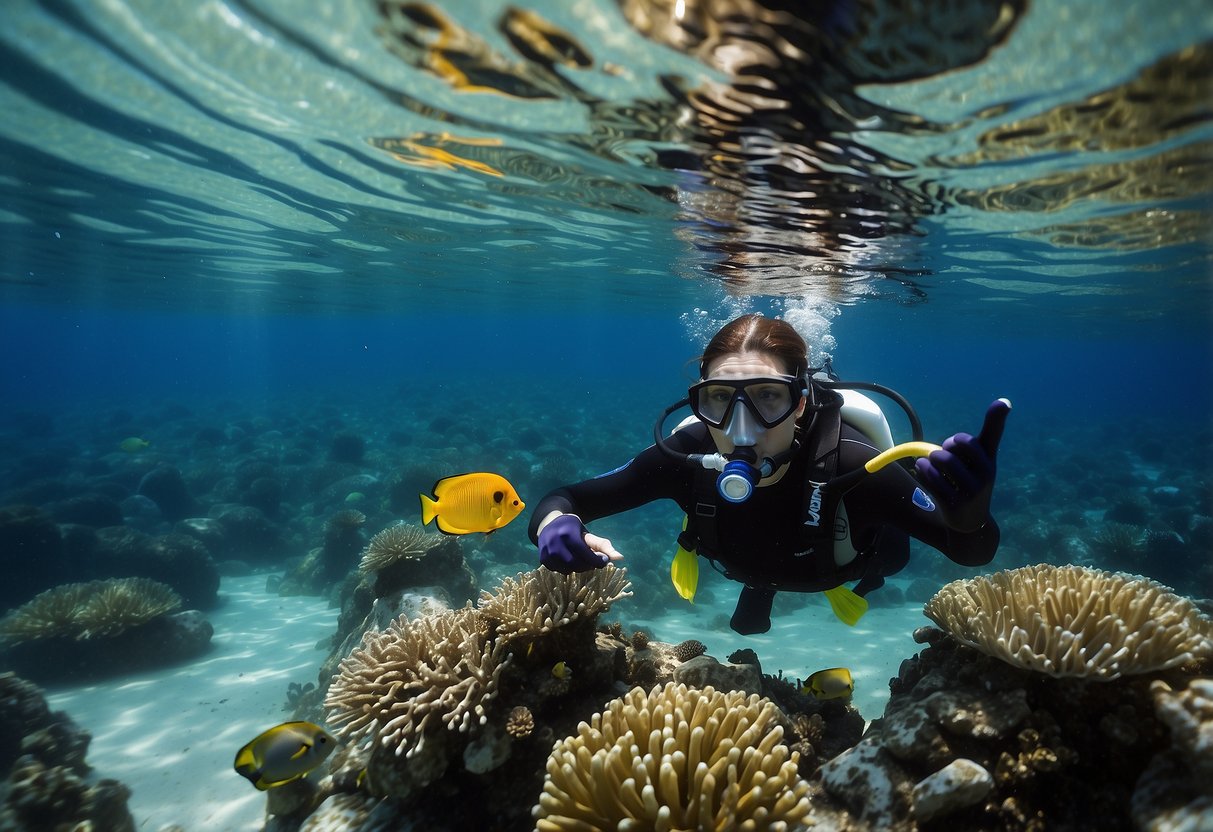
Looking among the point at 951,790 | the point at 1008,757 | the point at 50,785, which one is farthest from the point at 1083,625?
the point at 50,785

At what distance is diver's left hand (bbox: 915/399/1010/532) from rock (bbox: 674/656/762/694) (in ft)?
6.00

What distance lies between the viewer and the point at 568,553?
11.0ft

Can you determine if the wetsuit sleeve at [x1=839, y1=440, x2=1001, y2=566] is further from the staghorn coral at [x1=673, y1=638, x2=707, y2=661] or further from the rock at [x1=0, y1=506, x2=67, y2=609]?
the rock at [x1=0, y1=506, x2=67, y2=609]

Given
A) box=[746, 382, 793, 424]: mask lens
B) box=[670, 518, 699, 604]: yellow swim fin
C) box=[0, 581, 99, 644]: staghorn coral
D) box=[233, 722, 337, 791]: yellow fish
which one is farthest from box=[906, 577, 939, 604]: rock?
box=[0, 581, 99, 644]: staghorn coral

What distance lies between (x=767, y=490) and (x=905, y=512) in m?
0.95

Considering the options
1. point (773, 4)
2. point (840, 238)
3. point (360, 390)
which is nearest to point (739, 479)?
point (773, 4)

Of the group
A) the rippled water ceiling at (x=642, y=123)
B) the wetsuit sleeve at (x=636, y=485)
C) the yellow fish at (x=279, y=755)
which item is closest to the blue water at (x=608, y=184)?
the rippled water ceiling at (x=642, y=123)

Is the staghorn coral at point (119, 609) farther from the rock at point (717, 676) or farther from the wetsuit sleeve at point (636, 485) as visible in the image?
the rock at point (717, 676)

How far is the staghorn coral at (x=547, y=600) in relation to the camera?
3445mm

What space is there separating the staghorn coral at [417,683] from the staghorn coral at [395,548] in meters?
4.08

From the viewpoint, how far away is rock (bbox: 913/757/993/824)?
250 cm

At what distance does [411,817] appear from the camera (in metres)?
3.29

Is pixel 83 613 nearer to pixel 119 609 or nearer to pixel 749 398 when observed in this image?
pixel 119 609

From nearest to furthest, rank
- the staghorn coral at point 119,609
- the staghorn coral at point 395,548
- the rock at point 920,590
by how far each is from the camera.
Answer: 1. the staghorn coral at point 395,548
2. the staghorn coral at point 119,609
3. the rock at point 920,590
